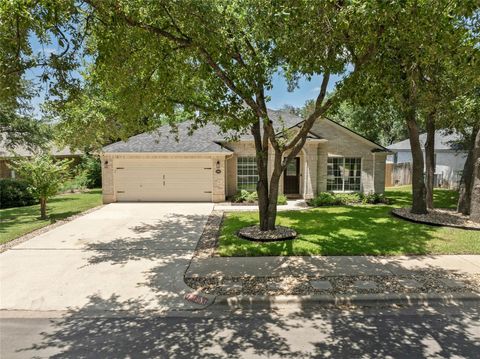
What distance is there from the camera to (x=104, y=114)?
1326 cm

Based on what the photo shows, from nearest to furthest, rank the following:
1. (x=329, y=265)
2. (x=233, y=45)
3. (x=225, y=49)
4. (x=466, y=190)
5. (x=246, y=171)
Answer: (x=329, y=265) < (x=225, y=49) < (x=233, y=45) < (x=466, y=190) < (x=246, y=171)

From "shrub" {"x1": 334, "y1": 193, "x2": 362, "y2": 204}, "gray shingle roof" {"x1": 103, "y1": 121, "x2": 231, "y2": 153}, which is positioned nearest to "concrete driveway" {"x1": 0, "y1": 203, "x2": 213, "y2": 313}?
"gray shingle roof" {"x1": 103, "y1": 121, "x2": 231, "y2": 153}

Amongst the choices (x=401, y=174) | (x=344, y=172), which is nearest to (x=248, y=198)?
(x=344, y=172)

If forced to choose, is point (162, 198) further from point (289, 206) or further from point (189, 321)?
point (189, 321)

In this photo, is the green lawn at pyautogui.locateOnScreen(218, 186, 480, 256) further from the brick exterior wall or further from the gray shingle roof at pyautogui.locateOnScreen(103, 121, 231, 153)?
the gray shingle roof at pyautogui.locateOnScreen(103, 121, 231, 153)

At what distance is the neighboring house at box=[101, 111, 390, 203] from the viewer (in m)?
17.0

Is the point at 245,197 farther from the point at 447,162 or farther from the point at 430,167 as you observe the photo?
the point at 447,162

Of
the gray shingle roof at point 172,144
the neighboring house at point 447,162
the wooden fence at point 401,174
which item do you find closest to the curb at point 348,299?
the gray shingle roof at point 172,144

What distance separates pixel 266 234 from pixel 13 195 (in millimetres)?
15825

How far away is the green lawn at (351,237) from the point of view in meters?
8.18

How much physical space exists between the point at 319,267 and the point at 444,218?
25.7 feet

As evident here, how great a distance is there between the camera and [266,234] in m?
9.38

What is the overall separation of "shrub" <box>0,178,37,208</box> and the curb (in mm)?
16942

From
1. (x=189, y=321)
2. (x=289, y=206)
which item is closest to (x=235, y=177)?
(x=289, y=206)
